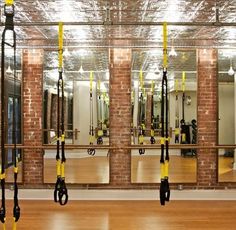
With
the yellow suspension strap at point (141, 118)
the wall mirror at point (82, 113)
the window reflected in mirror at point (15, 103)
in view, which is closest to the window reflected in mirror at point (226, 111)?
the yellow suspension strap at point (141, 118)

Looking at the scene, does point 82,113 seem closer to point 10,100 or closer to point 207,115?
point 10,100

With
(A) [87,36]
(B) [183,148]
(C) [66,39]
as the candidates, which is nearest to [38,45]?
(C) [66,39]

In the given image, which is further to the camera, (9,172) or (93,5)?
(9,172)

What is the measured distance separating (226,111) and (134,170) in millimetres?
2304

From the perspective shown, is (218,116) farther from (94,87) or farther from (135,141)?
(94,87)

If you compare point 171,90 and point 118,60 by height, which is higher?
point 118,60

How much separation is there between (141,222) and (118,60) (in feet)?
10.8

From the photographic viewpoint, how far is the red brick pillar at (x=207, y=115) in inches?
312

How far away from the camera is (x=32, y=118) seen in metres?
7.97

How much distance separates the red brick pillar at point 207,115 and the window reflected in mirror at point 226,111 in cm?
22

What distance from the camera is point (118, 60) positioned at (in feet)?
26.1

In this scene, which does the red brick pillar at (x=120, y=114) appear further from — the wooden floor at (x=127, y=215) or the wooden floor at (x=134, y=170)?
the wooden floor at (x=127, y=215)

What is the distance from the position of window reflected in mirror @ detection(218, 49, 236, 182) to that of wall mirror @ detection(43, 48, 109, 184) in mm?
2293

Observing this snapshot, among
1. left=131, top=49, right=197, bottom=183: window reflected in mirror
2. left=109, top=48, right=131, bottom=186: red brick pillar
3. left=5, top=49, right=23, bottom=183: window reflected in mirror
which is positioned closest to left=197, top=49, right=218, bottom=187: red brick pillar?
left=131, top=49, right=197, bottom=183: window reflected in mirror
